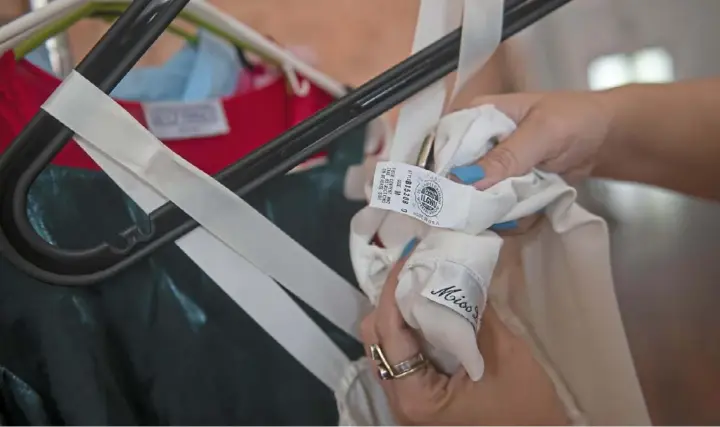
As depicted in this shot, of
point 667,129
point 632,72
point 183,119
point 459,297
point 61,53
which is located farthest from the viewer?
point 632,72

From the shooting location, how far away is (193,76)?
1.99 feet

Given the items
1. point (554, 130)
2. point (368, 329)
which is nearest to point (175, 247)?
point (368, 329)

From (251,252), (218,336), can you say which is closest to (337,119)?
(251,252)

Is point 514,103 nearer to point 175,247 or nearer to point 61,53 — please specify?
point 175,247

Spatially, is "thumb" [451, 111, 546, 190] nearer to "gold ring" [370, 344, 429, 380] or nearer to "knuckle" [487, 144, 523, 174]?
"knuckle" [487, 144, 523, 174]

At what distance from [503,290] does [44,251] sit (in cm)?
31

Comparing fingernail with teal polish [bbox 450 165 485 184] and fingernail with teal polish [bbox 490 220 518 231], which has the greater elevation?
fingernail with teal polish [bbox 450 165 485 184]

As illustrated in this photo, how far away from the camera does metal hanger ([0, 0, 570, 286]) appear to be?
361 millimetres

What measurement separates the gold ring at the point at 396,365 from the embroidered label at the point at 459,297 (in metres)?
0.05

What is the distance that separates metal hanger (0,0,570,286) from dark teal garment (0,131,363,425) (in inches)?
1.1

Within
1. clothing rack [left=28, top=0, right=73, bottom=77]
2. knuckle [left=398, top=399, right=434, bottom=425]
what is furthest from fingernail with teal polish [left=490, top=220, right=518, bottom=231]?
clothing rack [left=28, top=0, right=73, bottom=77]

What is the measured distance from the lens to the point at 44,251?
41 cm

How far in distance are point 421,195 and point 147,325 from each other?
0.25 m

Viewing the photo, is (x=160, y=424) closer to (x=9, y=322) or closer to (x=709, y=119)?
(x=9, y=322)
